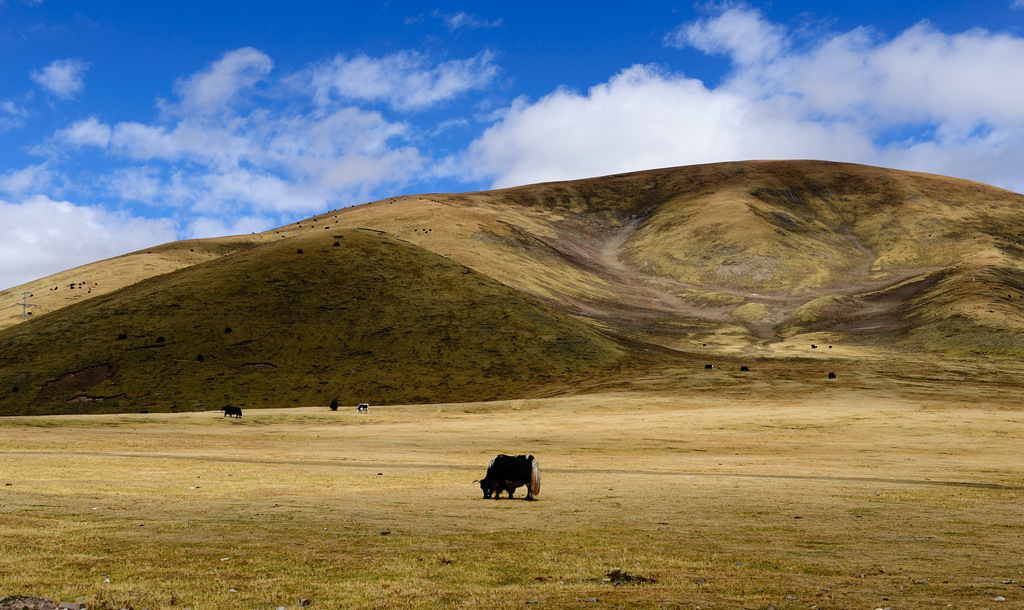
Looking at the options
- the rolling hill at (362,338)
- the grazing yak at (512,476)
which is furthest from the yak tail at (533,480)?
the rolling hill at (362,338)

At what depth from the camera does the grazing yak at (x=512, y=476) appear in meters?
27.8

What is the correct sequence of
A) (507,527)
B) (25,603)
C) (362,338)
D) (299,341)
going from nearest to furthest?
(25,603), (507,527), (299,341), (362,338)

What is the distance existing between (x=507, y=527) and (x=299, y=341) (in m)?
122

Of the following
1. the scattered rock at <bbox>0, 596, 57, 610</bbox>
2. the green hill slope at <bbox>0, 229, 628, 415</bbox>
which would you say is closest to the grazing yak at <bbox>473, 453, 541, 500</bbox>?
the scattered rock at <bbox>0, 596, 57, 610</bbox>

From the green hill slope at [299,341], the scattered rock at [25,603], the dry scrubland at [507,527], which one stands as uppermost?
the green hill slope at [299,341]

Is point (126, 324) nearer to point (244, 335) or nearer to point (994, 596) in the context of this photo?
point (244, 335)

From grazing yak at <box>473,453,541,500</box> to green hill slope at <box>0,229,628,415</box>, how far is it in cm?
8967

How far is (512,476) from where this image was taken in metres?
28.0

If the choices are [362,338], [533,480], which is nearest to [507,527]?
[533,480]

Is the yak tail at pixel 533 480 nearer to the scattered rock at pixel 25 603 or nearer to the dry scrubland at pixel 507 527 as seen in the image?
the dry scrubland at pixel 507 527

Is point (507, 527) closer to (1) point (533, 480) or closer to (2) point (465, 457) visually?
(1) point (533, 480)

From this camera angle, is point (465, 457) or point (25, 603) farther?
point (465, 457)

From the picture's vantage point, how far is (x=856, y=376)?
11888cm

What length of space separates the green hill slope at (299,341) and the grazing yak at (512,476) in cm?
8967
